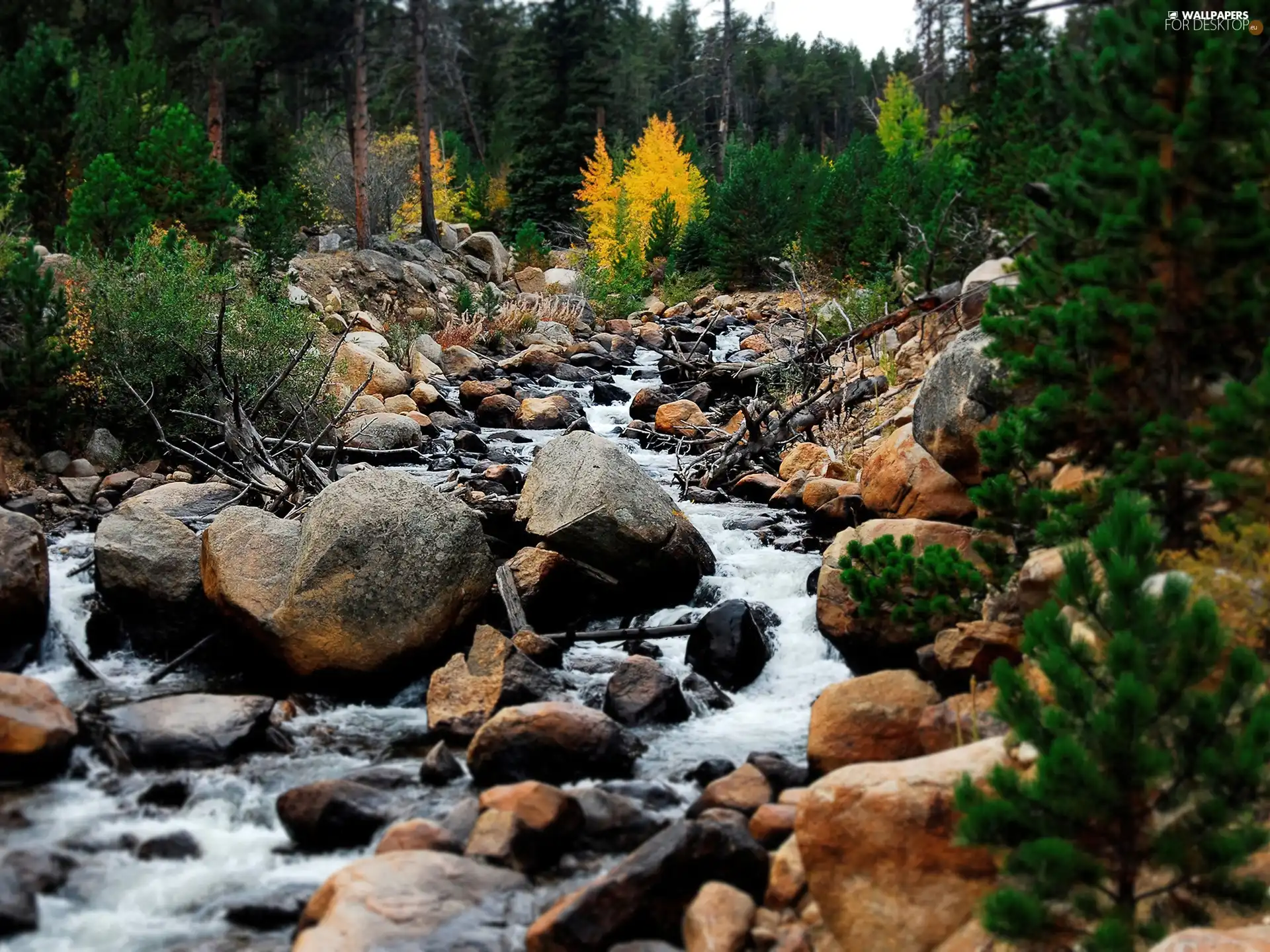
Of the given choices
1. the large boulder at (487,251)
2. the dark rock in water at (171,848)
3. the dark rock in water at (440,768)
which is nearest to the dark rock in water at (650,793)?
the dark rock in water at (440,768)

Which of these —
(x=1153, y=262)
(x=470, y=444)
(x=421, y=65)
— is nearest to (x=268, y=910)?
(x=1153, y=262)

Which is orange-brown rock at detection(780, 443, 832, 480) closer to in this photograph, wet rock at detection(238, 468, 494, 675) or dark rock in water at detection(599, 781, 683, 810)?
wet rock at detection(238, 468, 494, 675)

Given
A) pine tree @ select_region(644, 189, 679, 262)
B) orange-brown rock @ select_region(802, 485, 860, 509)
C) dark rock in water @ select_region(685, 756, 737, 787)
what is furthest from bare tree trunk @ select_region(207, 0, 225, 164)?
dark rock in water @ select_region(685, 756, 737, 787)

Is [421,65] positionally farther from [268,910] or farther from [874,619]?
[268,910]

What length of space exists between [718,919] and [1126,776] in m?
1.79

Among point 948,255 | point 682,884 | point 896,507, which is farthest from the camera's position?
point 948,255

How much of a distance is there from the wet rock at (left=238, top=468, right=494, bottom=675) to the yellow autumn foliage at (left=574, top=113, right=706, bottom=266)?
78.1 feet

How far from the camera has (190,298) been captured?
1226 cm

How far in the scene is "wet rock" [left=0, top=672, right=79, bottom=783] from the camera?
5.83m

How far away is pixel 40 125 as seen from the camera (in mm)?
17266

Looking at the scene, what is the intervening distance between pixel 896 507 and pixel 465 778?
4.21 meters

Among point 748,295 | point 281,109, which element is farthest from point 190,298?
point 281,109

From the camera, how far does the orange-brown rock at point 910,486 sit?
8258 mm

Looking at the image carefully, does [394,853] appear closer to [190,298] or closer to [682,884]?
[682,884]
